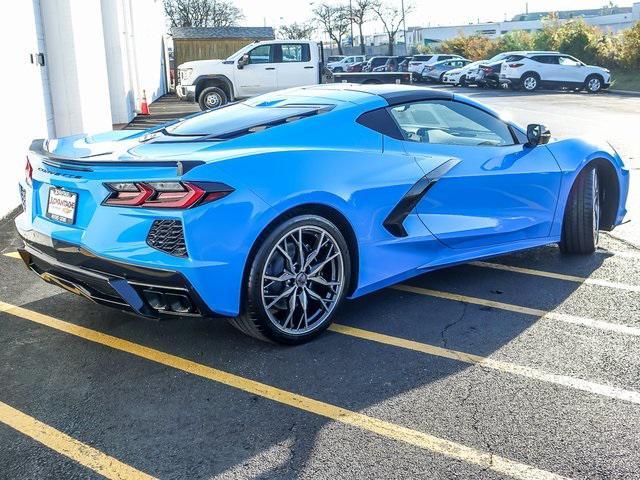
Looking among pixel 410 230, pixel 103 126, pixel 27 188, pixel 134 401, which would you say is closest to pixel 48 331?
pixel 27 188

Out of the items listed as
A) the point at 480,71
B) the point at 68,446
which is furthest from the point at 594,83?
the point at 68,446

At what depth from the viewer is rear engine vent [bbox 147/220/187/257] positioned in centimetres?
343

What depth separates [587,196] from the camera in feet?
17.9

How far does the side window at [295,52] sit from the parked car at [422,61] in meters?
21.0

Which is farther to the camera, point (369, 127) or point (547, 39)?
point (547, 39)

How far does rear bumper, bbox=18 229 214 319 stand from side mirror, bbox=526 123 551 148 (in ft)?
9.65

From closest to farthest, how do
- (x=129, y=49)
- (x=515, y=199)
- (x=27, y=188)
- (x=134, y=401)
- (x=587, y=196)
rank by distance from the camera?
1. (x=134, y=401)
2. (x=27, y=188)
3. (x=515, y=199)
4. (x=587, y=196)
5. (x=129, y=49)

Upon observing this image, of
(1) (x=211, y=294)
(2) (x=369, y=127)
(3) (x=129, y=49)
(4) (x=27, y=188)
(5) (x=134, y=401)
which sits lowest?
(5) (x=134, y=401)

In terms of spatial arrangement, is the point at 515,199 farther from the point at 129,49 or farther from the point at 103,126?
the point at 129,49

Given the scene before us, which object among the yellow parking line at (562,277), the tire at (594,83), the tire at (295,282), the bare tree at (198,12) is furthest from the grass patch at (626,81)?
the bare tree at (198,12)

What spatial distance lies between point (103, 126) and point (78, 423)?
10.3m

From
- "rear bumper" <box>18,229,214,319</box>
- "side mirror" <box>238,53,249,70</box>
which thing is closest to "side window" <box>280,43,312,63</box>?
"side mirror" <box>238,53,249,70</box>

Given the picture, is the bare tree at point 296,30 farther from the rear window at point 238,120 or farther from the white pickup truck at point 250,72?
the rear window at point 238,120

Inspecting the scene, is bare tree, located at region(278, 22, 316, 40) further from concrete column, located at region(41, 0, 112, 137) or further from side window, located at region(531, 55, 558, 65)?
concrete column, located at region(41, 0, 112, 137)
